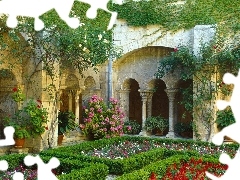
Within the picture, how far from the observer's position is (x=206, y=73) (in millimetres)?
10930

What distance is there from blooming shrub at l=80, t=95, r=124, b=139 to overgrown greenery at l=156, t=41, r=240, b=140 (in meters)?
1.98

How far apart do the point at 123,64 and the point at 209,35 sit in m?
3.24

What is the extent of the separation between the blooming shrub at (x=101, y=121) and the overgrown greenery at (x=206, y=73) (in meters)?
1.98

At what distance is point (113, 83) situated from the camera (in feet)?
42.9

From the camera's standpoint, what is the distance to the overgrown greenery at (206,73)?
10547 millimetres

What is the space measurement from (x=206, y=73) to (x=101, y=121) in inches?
124

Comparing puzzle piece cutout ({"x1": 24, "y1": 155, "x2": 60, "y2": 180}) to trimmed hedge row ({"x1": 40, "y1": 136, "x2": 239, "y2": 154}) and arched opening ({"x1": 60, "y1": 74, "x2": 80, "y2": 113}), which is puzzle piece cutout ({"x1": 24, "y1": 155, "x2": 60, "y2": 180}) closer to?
trimmed hedge row ({"x1": 40, "y1": 136, "x2": 239, "y2": 154})

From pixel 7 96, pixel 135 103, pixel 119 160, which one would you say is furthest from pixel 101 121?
pixel 119 160

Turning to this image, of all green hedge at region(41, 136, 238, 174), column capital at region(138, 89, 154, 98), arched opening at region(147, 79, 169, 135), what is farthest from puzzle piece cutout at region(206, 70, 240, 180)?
arched opening at region(147, 79, 169, 135)

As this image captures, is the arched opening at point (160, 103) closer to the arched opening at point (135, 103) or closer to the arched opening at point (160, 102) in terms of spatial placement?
the arched opening at point (160, 102)

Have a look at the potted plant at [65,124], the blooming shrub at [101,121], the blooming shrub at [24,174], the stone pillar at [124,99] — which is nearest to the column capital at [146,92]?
the stone pillar at [124,99]

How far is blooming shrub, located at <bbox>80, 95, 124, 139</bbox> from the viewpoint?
37.4 ft

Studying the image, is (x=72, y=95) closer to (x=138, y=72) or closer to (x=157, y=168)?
(x=138, y=72)

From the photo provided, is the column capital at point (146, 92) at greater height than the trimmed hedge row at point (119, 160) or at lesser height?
greater
